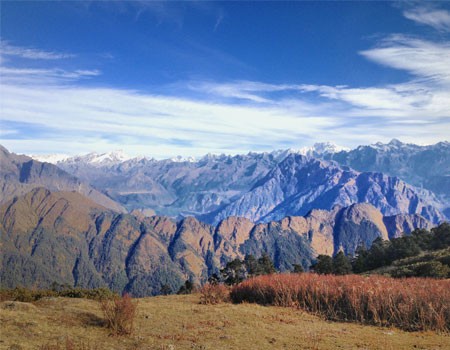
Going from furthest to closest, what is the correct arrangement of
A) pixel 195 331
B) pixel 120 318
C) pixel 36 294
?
pixel 36 294
pixel 195 331
pixel 120 318

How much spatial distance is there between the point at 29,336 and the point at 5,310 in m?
4.97

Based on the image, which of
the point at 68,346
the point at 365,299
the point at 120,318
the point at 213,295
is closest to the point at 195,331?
the point at 120,318

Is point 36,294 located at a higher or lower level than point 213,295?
lower

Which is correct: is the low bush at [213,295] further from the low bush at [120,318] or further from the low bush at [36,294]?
the low bush at [120,318]

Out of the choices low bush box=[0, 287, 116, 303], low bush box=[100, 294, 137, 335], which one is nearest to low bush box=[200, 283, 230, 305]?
low bush box=[0, 287, 116, 303]

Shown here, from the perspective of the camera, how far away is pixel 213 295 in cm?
3128

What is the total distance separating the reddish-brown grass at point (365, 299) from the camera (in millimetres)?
22297

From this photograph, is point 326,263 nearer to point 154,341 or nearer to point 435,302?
point 435,302

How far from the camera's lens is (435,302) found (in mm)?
22406

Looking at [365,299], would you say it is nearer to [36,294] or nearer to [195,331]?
[195,331]

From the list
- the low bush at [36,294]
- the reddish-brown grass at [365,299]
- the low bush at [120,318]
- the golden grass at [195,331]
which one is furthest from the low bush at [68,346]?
the reddish-brown grass at [365,299]

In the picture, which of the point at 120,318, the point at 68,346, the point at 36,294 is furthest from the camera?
the point at 36,294

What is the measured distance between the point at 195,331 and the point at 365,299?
11.0 m

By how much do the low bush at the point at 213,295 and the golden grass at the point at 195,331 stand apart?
484 cm
